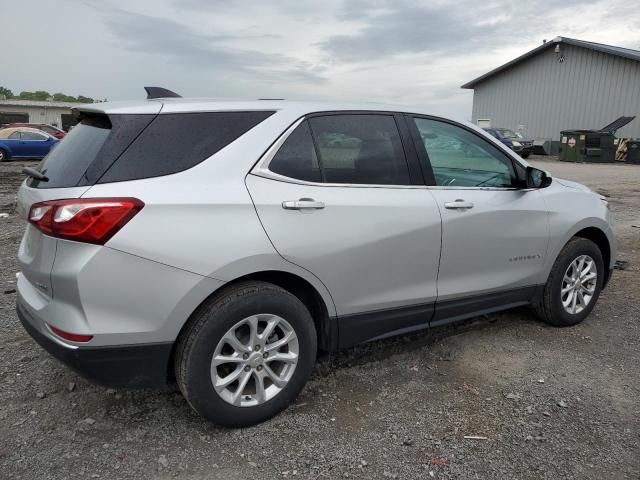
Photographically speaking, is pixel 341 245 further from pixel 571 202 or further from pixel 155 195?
pixel 571 202

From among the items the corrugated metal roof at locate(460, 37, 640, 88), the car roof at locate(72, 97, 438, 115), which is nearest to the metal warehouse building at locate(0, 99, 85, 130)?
the corrugated metal roof at locate(460, 37, 640, 88)

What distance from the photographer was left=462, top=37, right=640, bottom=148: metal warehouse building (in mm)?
30078

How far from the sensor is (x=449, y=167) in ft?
12.4

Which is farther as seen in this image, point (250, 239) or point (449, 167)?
point (449, 167)

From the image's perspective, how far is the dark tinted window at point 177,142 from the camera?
2578mm

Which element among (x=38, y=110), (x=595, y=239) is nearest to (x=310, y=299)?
(x=595, y=239)

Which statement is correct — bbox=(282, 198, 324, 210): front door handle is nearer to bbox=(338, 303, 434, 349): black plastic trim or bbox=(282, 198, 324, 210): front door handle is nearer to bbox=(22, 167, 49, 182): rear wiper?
bbox=(338, 303, 434, 349): black plastic trim

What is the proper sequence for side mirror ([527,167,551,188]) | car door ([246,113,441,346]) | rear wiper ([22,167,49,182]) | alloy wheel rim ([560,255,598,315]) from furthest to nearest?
alloy wheel rim ([560,255,598,315]) < side mirror ([527,167,551,188]) < car door ([246,113,441,346]) < rear wiper ([22,167,49,182])

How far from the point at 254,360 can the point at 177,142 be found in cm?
117

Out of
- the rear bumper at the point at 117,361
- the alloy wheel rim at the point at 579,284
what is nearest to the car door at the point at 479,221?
the alloy wheel rim at the point at 579,284

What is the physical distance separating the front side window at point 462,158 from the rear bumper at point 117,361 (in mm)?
2025

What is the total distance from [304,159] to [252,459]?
1.58 metres

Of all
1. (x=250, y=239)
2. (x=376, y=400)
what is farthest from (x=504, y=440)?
(x=250, y=239)

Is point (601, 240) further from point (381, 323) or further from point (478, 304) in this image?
point (381, 323)
